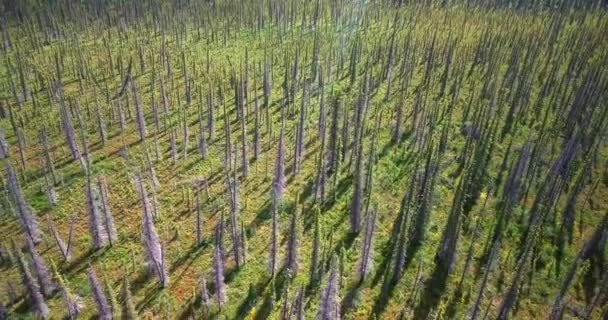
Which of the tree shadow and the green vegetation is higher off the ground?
the green vegetation

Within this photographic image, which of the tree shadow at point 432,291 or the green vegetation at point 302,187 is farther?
the tree shadow at point 432,291

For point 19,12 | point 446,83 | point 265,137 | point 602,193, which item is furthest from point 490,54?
point 19,12

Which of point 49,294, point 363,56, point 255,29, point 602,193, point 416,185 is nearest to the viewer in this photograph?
point 49,294

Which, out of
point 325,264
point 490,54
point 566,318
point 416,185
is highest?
point 490,54

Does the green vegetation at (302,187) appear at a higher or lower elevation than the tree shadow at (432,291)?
higher

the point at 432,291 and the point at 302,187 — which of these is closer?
the point at 432,291

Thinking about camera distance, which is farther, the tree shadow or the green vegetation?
the tree shadow

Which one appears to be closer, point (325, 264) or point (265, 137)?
point (325, 264)

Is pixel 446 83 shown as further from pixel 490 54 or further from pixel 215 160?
pixel 215 160

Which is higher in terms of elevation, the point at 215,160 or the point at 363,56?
the point at 363,56

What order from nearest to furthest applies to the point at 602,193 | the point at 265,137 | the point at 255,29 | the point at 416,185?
1. the point at 416,185
2. the point at 602,193
3. the point at 265,137
4. the point at 255,29
